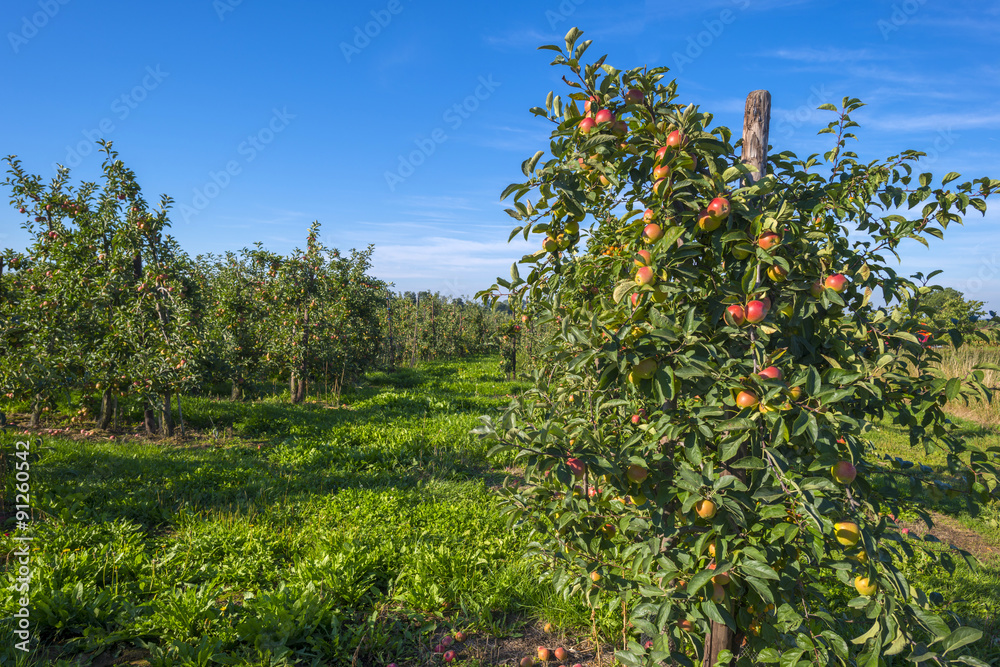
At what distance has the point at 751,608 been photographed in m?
2.01

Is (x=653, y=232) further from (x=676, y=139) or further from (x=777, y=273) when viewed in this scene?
(x=777, y=273)

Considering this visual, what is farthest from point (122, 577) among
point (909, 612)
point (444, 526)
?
point (909, 612)

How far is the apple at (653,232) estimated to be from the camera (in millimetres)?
1922

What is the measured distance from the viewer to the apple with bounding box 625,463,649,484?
1885 millimetres

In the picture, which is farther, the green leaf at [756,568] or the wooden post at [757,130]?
the wooden post at [757,130]

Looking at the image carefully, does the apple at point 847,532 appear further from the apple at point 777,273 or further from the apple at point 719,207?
the apple at point 719,207

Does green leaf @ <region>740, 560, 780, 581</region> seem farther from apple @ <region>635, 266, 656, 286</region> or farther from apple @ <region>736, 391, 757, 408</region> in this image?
apple @ <region>635, 266, 656, 286</region>

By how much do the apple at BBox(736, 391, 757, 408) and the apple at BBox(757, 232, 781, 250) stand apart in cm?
52

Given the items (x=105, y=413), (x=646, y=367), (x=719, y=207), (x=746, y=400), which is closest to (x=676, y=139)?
(x=719, y=207)

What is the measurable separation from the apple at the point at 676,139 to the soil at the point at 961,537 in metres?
4.69

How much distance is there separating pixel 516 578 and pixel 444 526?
1086 millimetres

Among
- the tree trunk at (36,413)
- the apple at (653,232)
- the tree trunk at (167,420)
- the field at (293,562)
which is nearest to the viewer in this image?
the apple at (653,232)

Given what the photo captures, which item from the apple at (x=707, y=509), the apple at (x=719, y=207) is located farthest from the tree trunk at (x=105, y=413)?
the apple at (x=719, y=207)

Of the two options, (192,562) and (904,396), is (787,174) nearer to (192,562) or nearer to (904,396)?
(904,396)
